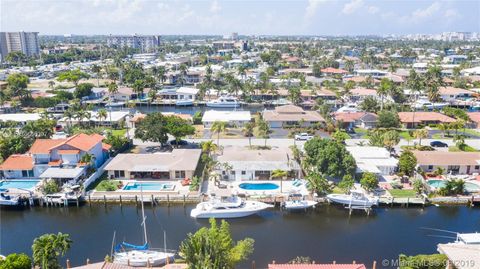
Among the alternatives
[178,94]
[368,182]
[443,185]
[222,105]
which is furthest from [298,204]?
[178,94]

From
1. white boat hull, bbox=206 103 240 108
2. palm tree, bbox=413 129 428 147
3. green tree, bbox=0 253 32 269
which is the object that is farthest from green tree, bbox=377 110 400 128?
green tree, bbox=0 253 32 269


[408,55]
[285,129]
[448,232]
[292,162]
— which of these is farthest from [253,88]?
[408,55]

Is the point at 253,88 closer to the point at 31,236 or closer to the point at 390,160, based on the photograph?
the point at 390,160

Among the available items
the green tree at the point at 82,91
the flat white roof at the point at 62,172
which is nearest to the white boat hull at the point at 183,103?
the green tree at the point at 82,91

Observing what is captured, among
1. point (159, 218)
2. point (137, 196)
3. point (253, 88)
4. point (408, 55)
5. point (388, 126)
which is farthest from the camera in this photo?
point (408, 55)

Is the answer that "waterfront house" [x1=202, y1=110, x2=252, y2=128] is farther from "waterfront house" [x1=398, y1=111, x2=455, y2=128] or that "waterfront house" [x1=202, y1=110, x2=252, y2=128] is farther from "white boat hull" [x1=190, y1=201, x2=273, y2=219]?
"white boat hull" [x1=190, y1=201, x2=273, y2=219]

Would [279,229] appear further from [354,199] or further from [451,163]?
[451,163]
